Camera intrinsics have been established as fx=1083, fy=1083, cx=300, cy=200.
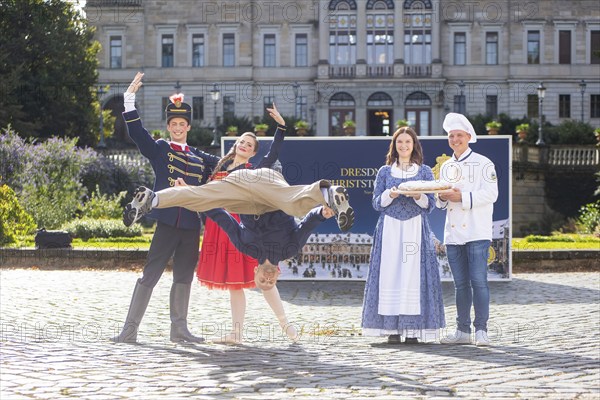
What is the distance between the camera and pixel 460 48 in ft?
196

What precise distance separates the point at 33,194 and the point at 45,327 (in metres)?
14.1

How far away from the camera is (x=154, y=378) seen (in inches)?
285

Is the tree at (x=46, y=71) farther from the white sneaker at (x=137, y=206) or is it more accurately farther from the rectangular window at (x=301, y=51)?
the white sneaker at (x=137, y=206)

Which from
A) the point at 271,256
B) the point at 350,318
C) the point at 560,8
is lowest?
the point at 350,318

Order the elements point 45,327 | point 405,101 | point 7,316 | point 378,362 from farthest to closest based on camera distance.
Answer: point 405,101 → point 7,316 → point 45,327 → point 378,362

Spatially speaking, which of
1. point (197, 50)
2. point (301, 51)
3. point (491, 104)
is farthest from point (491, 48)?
point (197, 50)

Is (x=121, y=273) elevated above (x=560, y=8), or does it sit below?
below

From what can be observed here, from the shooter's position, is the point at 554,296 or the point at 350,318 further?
the point at 554,296

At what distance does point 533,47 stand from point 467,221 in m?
52.3

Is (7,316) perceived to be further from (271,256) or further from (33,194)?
(33,194)

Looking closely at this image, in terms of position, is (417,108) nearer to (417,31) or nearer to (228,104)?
(417,31)

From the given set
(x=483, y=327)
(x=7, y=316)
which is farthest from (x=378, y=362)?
(x=7, y=316)

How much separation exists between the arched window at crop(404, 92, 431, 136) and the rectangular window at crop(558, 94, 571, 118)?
743 centimetres

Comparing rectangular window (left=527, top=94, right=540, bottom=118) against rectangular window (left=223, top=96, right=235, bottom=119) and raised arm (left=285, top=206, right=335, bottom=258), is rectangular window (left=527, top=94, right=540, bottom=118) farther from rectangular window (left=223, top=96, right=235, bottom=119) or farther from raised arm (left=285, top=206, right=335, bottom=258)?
raised arm (left=285, top=206, right=335, bottom=258)
